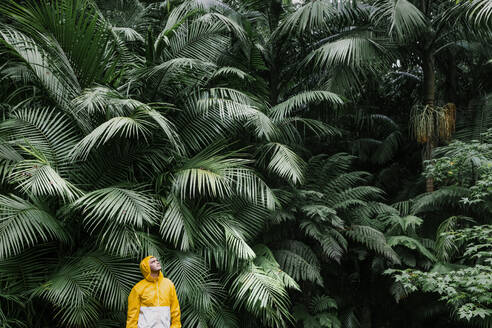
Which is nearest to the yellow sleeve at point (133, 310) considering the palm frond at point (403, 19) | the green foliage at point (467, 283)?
the green foliage at point (467, 283)

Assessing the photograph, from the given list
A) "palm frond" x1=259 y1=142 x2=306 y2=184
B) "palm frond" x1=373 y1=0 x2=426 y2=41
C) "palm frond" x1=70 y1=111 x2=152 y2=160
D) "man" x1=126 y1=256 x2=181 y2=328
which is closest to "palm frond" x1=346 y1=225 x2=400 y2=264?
"palm frond" x1=259 y1=142 x2=306 y2=184

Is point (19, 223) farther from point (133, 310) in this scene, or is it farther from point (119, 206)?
point (133, 310)

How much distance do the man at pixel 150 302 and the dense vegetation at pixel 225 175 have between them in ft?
1.94

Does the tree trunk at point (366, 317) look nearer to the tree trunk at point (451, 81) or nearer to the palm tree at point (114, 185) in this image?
the palm tree at point (114, 185)

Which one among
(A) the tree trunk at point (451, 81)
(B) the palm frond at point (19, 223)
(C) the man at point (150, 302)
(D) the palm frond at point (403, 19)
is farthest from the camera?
(A) the tree trunk at point (451, 81)

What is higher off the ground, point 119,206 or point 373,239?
point 119,206

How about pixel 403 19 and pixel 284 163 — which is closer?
pixel 284 163

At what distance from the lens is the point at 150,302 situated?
368 cm

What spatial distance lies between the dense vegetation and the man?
59 cm

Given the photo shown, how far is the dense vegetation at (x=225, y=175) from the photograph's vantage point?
434cm

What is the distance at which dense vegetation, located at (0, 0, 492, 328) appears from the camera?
434 cm

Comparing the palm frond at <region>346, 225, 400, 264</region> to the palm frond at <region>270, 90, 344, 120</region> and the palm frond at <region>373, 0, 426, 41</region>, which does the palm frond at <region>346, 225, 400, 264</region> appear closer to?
the palm frond at <region>270, 90, 344, 120</region>

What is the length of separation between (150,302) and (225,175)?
1.73 meters

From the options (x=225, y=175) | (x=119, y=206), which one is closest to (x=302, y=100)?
(x=225, y=175)
